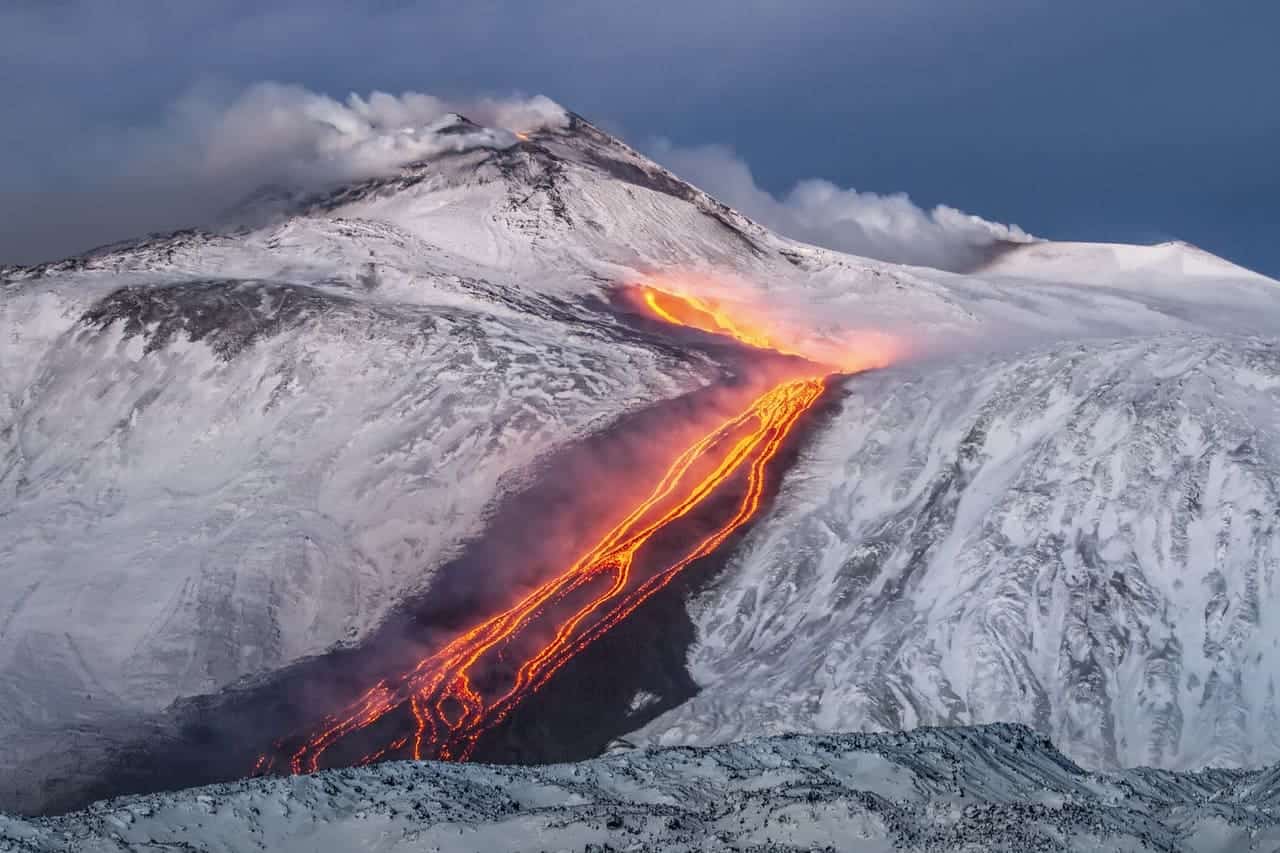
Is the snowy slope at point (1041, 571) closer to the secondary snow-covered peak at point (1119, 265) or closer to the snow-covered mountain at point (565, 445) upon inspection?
the snow-covered mountain at point (565, 445)

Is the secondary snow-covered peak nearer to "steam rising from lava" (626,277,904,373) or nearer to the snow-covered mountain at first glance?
the snow-covered mountain

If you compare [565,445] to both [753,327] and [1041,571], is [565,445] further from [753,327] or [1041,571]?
[753,327]

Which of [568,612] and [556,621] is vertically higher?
[568,612]

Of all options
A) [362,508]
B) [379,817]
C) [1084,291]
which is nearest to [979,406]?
[362,508]

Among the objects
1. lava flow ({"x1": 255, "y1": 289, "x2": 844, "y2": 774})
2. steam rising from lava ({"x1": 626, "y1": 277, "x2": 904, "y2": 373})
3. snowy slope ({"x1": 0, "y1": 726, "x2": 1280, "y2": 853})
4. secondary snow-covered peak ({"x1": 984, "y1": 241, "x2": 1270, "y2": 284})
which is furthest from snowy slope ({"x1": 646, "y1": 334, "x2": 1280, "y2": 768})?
secondary snow-covered peak ({"x1": 984, "y1": 241, "x2": 1270, "y2": 284})

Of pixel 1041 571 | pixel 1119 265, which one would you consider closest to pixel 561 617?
pixel 1041 571

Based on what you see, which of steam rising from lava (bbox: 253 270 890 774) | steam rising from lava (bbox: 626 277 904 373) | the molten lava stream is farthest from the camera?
steam rising from lava (bbox: 626 277 904 373)
